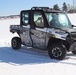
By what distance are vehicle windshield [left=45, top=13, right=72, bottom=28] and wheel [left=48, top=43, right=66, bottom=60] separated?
3.04 ft

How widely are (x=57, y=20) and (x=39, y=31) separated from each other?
0.83 m

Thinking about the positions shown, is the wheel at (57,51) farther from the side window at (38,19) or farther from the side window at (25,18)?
the side window at (25,18)

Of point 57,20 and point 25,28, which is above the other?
point 57,20

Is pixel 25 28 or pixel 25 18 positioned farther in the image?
pixel 25 18

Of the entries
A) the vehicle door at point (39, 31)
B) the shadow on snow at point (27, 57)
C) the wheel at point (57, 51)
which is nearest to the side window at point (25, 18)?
the vehicle door at point (39, 31)

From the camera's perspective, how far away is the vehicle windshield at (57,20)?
980 centimetres

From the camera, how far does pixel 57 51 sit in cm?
913

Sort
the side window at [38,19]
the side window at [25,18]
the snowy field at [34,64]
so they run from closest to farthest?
the snowy field at [34,64] → the side window at [38,19] → the side window at [25,18]

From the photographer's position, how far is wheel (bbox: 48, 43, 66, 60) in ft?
29.5

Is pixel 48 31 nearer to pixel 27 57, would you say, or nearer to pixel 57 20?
pixel 57 20

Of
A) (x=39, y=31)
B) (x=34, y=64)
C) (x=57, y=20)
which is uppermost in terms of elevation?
(x=57, y=20)

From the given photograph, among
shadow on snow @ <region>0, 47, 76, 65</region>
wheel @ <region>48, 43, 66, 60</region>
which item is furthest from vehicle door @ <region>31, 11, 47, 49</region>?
wheel @ <region>48, 43, 66, 60</region>

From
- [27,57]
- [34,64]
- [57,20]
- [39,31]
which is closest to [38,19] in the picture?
[39,31]

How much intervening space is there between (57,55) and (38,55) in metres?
1.08
